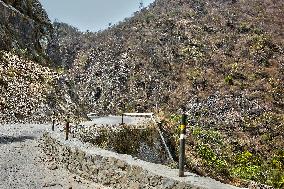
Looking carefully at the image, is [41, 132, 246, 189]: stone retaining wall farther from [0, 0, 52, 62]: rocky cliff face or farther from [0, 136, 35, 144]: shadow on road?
[0, 0, 52, 62]: rocky cliff face

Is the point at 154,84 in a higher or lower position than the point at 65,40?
lower

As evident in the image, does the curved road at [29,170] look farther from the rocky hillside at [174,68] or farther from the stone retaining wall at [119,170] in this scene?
the rocky hillside at [174,68]

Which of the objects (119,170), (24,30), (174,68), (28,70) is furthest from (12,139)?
(174,68)

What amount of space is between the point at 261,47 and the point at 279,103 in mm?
12454

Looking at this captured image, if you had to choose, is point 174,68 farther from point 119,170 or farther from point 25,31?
point 119,170

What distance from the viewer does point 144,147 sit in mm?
17219

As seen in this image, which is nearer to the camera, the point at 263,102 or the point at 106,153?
the point at 106,153

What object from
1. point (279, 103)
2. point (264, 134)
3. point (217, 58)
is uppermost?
point (217, 58)

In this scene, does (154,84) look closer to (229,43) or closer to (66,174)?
(229,43)

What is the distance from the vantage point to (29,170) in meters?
11.1

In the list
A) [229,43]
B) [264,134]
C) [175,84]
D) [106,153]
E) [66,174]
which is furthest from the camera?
[229,43]

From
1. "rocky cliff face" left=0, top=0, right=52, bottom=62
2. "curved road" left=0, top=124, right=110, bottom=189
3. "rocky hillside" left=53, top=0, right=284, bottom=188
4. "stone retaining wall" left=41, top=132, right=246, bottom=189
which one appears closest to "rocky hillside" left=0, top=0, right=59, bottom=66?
"rocky cliff face" left=0, top=0, right=52, bottom=62

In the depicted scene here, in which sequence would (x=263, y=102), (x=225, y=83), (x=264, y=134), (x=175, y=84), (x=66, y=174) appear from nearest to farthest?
1. (x=66, y=174)
2. (x=264, y=134)
3. (x=263, y=102)
4. (x=225, y=83)
5. (x=175, y=84)

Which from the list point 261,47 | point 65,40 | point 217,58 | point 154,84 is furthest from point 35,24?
point 65,40
